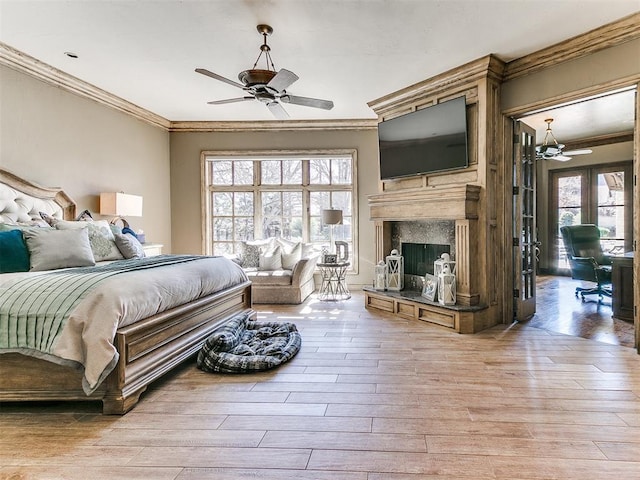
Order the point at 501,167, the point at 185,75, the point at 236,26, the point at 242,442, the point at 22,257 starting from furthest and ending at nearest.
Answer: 1. the point at 185,75
2. the point at 501,167
3. the point at 236,26
4. the point at 22,257
5. the point at 242,442

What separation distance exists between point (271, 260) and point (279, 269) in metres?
0.19

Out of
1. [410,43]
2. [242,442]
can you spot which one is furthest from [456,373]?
[410,43]

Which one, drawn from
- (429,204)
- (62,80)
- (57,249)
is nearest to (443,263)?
(429,204)

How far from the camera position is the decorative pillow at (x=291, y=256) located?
18.6ft

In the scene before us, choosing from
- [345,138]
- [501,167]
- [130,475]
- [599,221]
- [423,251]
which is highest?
[345,138]

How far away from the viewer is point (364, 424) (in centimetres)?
198

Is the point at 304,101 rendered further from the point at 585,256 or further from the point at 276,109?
the point at 585,256

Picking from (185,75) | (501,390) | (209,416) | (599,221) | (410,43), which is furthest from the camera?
(599,221)

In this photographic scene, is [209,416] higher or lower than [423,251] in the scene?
lower

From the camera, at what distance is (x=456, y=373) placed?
2680 millimetres

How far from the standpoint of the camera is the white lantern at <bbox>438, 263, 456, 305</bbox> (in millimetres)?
3938

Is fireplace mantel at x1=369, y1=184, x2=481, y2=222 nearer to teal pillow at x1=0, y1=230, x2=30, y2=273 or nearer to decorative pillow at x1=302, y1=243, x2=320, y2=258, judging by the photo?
decorative pillow at x1=302, y1=243, x2=320, y2=258

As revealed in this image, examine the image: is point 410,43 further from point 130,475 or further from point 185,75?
point 130,475

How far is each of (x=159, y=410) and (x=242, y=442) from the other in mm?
665
